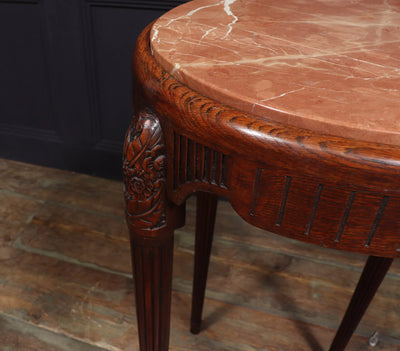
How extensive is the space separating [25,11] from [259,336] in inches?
45.4

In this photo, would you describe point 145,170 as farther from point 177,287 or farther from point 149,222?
point 177,287

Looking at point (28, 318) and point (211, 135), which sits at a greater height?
point (211, 135)

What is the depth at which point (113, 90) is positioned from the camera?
4.10 ft

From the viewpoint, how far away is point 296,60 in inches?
15.6

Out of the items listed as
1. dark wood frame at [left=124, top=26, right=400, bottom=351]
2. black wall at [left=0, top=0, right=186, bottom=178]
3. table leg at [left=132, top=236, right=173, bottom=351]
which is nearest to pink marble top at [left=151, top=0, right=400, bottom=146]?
dark wood frame at [left=124, top=26, right=400, bottom=351]

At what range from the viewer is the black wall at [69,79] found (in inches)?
45.7

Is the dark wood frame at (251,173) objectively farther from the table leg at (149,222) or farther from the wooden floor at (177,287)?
the wooden floor at (177,287)

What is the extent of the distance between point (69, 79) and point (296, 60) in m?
1.04

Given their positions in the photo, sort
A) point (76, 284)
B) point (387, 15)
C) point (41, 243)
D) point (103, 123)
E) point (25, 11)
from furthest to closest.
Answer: point (103, 123) → point (25, 11) → point (41, 243) → point (76, 284) → point (387, 15)

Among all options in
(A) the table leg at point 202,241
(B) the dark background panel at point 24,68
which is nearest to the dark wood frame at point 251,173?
(A) the table leg at point 202,241

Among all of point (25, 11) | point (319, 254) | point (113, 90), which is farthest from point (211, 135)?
point (25, 11)

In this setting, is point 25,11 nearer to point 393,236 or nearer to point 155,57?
point 155,57

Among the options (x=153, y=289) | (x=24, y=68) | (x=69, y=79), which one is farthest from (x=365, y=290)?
(x=24, y=68)

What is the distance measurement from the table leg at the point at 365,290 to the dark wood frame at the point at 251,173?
0.36 m
